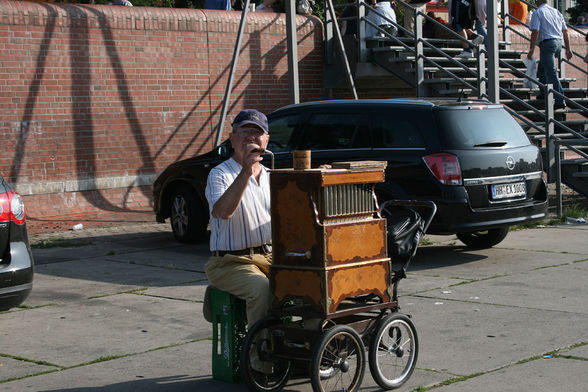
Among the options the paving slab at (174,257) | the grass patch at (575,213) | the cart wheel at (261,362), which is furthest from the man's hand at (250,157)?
the grass patch at (575,213)

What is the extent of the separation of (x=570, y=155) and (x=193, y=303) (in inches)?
580

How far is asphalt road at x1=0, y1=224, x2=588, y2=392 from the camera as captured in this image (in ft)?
18.8

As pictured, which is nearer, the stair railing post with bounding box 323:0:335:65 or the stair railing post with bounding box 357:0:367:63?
the stair railing post with bounding box 357:0:367:63

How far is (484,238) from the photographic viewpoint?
35.4ft

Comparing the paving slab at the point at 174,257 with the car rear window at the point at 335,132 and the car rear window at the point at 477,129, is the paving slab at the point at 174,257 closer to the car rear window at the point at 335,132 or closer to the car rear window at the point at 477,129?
the car rear window at the point at 335,132

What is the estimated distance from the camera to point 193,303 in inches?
317

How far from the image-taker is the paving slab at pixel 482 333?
6086mm

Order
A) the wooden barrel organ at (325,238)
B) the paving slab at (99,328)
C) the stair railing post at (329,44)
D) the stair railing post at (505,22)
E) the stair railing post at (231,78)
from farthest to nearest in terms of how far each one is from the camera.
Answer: the stair railing post at (505,22), the stair railing post at (329,44), the stair railing post at (231,78), the paving slab at (99,328), the wooden barrel organ at (325,238)

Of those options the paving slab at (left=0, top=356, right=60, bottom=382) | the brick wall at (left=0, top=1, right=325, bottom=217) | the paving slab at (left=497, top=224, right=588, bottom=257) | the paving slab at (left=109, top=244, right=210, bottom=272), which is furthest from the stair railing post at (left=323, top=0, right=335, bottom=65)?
the paving slab at (left=0, top=356, right=60, bottom=382)

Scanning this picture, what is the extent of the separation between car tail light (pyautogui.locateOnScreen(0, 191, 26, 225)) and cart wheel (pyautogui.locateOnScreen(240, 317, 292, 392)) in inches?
105

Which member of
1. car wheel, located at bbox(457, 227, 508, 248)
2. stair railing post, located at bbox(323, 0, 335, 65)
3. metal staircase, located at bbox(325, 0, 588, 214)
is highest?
stair railing post, located at bbox(323, 0, 335, 65)

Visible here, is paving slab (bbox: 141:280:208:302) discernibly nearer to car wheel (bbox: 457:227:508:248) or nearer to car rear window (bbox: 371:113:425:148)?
car rear window (bbox: 371:113:425:148)

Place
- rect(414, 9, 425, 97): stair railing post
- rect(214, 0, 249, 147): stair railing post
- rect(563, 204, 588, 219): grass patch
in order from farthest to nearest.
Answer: rect(414, 9, 425, 97): stair railing post, rect(214, 0, 249, 147): stair railing post, rect(563, 204, 588, 219): grass patch

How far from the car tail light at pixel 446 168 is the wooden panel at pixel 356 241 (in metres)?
4.19
